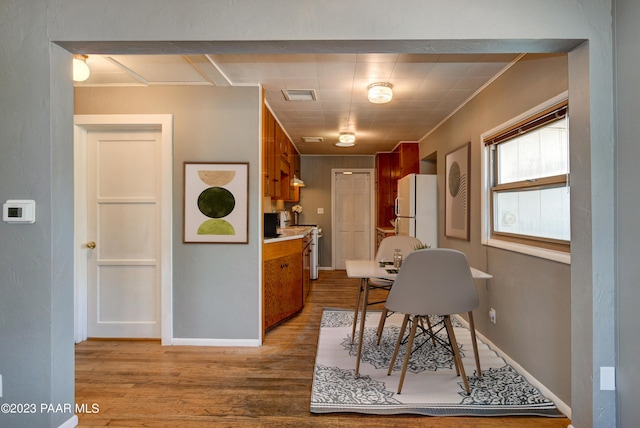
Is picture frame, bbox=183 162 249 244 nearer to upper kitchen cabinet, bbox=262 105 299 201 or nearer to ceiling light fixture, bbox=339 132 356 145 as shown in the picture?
upper kitchen cabinet, bbox=262 105 299 201

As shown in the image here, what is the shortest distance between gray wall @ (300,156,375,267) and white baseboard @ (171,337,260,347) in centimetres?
426

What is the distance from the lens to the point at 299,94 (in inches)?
140

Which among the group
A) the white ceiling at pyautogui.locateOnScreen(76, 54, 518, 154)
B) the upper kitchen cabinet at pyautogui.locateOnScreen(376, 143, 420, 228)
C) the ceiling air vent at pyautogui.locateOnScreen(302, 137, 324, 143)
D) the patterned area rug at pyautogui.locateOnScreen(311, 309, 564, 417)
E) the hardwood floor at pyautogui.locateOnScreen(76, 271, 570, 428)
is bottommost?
the hardwood floor at pyautogui.locateOnScreen(76, 271, 570, 428)

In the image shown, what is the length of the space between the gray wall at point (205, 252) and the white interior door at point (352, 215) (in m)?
4.26

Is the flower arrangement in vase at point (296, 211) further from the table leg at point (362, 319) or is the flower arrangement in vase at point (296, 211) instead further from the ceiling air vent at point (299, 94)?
the table leg at point (362, 319)

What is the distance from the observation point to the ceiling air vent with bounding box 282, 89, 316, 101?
3430 mm

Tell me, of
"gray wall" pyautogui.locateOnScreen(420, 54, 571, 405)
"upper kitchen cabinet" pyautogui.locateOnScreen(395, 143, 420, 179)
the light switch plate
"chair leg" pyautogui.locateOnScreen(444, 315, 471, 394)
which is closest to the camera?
the light switch plate

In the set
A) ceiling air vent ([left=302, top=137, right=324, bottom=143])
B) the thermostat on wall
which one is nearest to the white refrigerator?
ceiling air vent ([left=302, top=137, right=324, bottom=143])

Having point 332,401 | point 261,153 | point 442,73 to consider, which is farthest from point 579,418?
point 261,153

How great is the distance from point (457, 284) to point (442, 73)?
1.76m

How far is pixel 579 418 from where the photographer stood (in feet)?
5.84

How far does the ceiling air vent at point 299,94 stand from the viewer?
3430 millimetres

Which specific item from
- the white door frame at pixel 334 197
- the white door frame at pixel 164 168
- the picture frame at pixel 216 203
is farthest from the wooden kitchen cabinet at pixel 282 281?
the white door frame at pixel 334 197

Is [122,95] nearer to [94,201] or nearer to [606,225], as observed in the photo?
[94,201]
